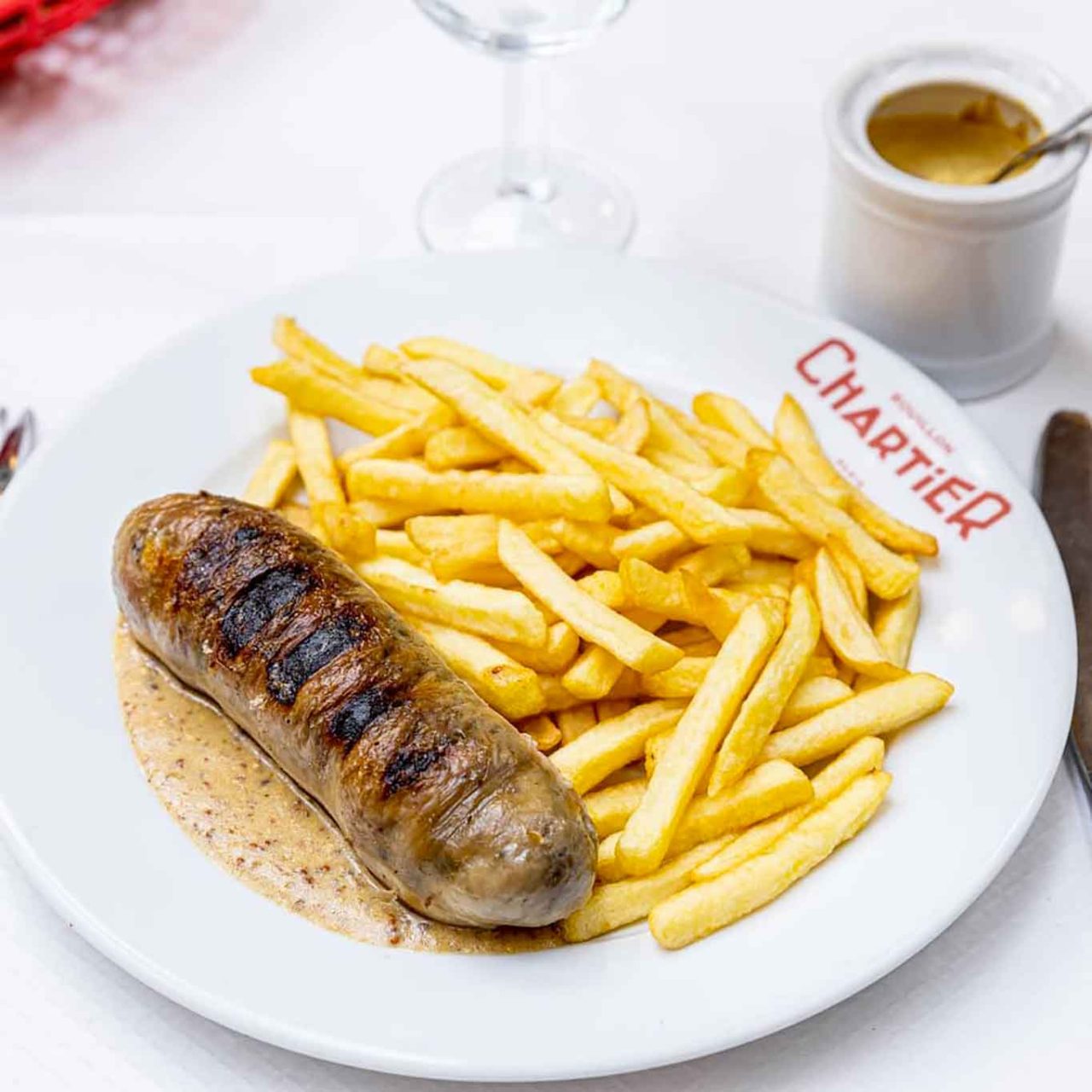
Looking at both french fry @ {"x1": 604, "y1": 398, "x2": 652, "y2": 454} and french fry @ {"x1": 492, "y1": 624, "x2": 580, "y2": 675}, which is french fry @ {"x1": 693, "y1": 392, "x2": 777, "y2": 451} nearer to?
french fry @ {"x1": 604, "y1": 398, "x2": 652, "y2": 454}

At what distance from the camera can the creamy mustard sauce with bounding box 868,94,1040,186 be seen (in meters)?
4.30

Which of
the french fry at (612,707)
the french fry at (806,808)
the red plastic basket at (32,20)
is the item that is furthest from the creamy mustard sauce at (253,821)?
the red plastic basket at (32,20)

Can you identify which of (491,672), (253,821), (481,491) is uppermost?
(481,491)

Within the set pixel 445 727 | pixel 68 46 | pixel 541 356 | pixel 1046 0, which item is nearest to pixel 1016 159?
pixel 541 356

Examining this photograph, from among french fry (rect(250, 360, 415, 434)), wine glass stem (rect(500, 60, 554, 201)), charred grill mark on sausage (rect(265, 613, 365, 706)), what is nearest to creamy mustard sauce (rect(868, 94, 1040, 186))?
wine glass stem (rect(500, 60, 554, 201))

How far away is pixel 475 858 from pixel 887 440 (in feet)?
5.42

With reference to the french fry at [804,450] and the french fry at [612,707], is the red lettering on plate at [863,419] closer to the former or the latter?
the french fry at [804,450]

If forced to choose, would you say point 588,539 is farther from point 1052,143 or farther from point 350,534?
point 1052,143

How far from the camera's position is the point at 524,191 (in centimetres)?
506

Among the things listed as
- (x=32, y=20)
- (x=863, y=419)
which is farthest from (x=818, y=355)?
(x=32, y=20)

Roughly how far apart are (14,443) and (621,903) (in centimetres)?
206

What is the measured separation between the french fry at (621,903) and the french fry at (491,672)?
1.34 feet

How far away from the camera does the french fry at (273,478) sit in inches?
153

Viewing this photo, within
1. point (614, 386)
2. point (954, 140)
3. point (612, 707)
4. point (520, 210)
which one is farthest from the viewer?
point (520, 210)
